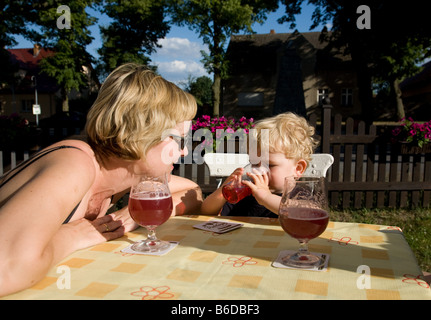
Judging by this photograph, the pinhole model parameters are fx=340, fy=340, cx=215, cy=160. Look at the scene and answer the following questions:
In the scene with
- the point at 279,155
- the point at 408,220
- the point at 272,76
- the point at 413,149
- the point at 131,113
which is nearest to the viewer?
the point at 131,113

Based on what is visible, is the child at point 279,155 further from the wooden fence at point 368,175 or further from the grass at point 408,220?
the wooden fence at point 368,175

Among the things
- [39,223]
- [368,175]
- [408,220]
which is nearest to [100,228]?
[39,223]

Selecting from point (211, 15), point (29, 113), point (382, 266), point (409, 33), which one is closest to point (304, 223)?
point (382, 266)

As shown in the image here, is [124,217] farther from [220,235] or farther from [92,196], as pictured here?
[220,235]

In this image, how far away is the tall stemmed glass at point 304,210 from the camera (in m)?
1.13

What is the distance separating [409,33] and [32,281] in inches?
825

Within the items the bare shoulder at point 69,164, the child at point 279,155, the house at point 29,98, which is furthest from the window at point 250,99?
the bare shoulder at point 69,164

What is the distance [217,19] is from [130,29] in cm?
899

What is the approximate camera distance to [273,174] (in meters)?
2.19

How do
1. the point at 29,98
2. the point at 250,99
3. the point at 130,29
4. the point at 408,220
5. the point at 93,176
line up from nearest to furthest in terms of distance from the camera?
the point at 93,176, the point at 408,220, the point at 130,29, the point at 250,99, the point at 29,98

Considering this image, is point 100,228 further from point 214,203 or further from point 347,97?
point 347,97

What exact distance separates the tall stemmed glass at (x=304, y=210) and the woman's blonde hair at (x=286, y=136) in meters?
1.01

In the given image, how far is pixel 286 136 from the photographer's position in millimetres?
2186

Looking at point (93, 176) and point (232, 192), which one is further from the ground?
point (93, 176)
